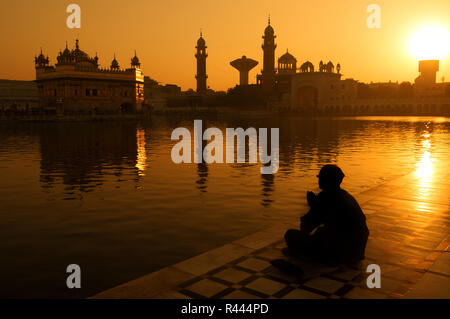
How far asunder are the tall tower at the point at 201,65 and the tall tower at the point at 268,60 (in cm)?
2860

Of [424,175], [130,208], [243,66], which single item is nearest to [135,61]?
[243,66]

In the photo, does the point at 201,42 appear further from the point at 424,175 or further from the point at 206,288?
the point at 206,288

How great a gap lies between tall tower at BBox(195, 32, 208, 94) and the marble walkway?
12944 cm

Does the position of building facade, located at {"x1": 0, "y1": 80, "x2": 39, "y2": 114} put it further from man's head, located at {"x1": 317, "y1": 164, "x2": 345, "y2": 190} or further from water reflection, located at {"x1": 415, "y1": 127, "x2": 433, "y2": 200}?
man's head, located at {"x1": 317, "y1": 164, "x2": 345, "y2": 190}

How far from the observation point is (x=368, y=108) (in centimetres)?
8800

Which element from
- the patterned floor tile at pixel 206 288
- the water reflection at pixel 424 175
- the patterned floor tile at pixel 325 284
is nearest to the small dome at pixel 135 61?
the water reflection at pixel 424 175

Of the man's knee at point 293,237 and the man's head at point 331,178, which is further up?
the man's head at point 331,178

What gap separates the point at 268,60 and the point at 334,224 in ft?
357

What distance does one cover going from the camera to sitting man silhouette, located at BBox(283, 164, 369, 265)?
14.0 ft

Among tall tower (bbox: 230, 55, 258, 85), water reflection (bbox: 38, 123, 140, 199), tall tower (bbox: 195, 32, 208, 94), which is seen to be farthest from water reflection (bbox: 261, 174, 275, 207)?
tall tower (bbox: 230, 55, 258, 85)

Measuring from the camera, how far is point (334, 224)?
4312mm

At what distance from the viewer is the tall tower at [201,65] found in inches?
5217

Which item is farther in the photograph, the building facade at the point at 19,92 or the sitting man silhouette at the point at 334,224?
the building facade at the point at 19,92

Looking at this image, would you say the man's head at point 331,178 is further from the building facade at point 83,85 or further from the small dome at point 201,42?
the small dome at point 201,42
